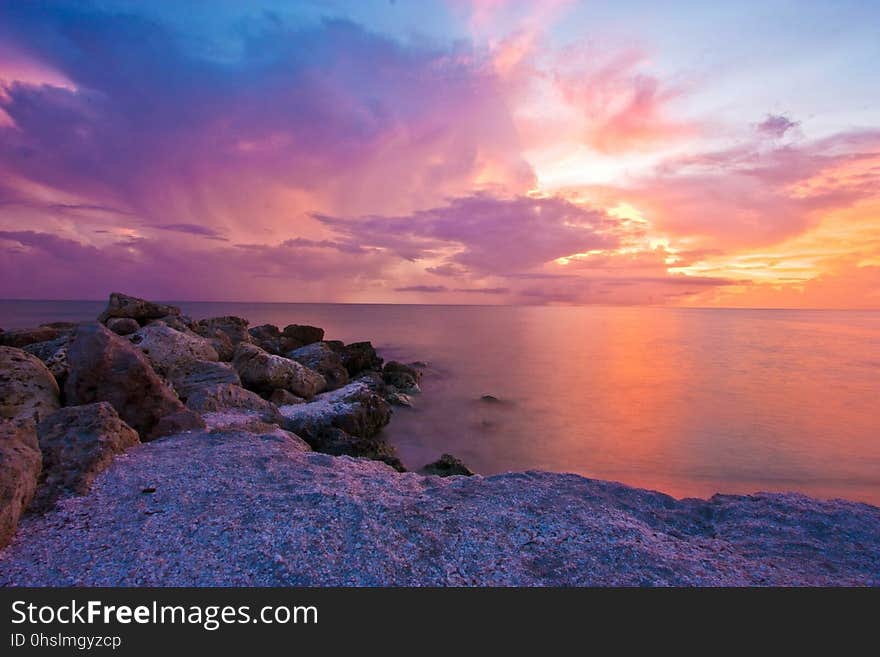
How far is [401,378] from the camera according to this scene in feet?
64.5

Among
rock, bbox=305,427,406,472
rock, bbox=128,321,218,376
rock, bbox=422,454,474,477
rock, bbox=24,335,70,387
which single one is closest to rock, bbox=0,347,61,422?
rock, bbox=24,335,70,387

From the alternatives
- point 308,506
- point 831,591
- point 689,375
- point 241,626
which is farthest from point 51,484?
point 689,375

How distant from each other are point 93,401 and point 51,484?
2795 millimetres

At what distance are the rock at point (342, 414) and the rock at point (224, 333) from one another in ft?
18.5

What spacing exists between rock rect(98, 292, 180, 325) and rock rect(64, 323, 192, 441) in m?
11.3

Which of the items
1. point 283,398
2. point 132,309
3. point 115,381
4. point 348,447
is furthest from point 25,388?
point 132,309

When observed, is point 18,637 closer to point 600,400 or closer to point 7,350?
point 7,350

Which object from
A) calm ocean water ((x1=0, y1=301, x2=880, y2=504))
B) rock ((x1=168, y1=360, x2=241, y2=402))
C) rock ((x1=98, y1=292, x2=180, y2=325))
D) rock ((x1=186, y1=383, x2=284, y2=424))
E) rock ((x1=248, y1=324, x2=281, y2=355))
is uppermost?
rock ((x1=98, y1=292, x2=180, y2=325))

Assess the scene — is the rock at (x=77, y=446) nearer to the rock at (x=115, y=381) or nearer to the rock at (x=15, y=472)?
the rock at (x=15, y=472)

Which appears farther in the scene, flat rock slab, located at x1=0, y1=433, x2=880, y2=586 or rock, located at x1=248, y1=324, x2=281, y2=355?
rock, located at x1=248, y1=324, x2=281, y2=355

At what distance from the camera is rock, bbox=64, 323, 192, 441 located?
7.61 metres

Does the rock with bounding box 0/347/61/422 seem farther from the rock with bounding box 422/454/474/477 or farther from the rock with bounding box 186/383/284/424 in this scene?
the rock with bounding box 422/454/474/477

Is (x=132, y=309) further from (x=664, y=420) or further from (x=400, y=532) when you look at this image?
(x=664, y=420)

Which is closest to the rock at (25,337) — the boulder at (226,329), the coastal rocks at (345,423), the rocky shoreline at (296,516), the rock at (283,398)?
the boulder at (226,329)
